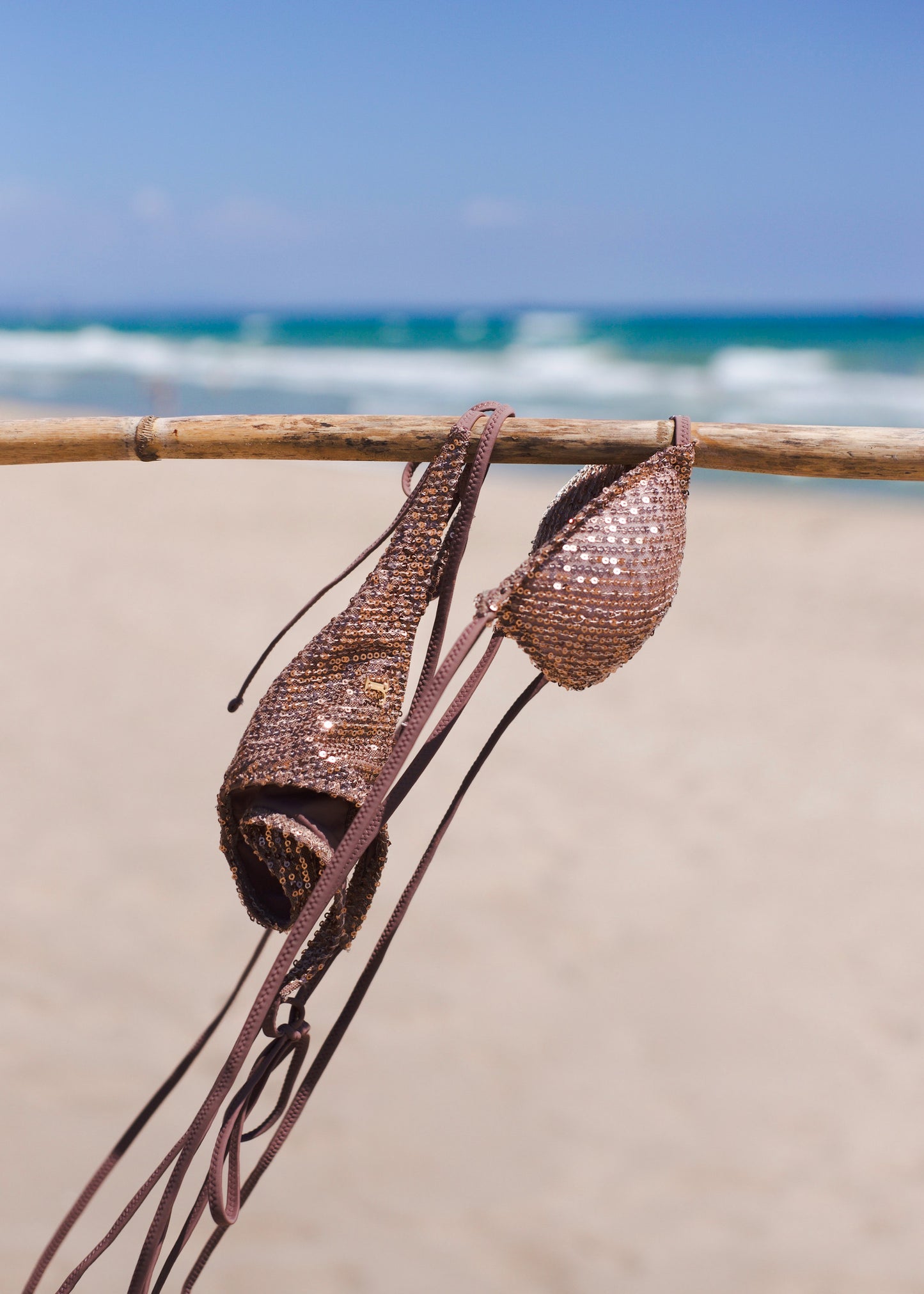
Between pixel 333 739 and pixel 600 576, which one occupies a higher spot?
pixel 600 576

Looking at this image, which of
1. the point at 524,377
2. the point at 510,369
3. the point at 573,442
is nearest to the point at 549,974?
the point at 573,442

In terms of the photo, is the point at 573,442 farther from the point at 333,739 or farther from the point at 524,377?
the point at 524,377

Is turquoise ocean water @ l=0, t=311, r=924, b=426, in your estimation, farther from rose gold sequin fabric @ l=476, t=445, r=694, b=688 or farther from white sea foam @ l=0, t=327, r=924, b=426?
rose gold sequin fabric @ l=476, t=445, r=694, b=688

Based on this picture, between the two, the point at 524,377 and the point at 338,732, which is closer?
the point at 338,732

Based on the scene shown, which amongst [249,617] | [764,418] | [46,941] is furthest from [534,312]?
[46,941]

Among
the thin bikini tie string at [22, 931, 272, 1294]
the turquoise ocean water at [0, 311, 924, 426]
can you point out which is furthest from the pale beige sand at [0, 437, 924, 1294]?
the turquoise ocean water at [0, 311, 924, 426]
